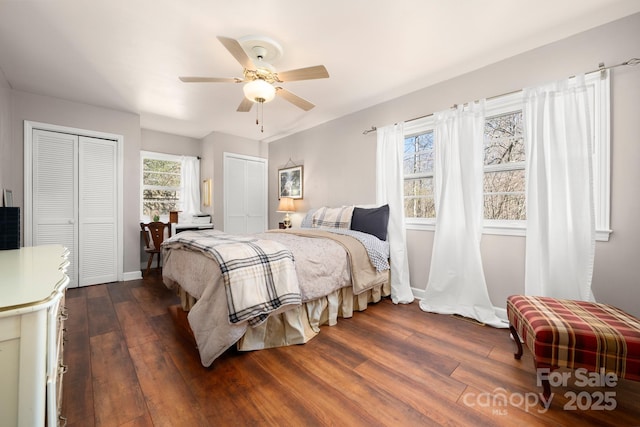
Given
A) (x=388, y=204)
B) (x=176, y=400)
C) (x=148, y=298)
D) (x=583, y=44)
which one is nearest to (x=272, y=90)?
(x=388, y=204)

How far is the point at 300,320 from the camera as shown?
2082mm

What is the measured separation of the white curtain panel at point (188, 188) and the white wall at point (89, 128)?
1.12 metres

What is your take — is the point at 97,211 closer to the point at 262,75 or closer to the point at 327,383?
the point at 262,75

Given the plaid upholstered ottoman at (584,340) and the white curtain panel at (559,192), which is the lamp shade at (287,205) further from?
the plaid upholstered ottoman at (584,340)

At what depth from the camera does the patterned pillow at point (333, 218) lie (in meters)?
3.29

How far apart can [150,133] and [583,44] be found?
229 inches

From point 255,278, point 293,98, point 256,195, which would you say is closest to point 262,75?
point 293,98

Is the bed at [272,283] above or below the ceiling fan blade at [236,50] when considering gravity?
below

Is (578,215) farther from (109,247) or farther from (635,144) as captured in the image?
(109,247)

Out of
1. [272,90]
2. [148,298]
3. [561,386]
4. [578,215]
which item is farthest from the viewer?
[148,298]

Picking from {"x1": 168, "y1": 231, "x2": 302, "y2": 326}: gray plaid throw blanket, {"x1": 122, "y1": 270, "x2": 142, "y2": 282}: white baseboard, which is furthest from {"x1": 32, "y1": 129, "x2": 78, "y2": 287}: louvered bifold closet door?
{"x1": 168, "y1": 231, "x2": 302, "y2": 326}: gray plaid throw blanket

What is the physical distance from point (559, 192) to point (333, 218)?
2.23 metres

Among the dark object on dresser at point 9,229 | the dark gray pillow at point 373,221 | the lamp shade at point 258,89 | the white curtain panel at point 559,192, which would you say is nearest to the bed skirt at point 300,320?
the dark gray pillow at point 373,221

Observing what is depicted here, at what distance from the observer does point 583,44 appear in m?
2.07
